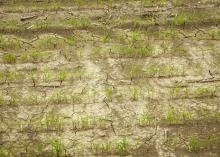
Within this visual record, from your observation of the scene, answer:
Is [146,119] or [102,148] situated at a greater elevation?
[146,119]

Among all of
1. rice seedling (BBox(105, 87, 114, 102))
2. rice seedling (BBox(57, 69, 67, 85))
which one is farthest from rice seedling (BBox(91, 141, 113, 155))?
rice seedling (BBox(57, 69, 67, 85))

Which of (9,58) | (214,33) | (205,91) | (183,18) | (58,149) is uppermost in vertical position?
(183,18)

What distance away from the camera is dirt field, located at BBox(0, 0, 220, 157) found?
4.40 meters

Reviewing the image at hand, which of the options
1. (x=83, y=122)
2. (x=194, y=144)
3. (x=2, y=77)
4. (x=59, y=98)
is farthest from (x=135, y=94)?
(x=2, y=77)

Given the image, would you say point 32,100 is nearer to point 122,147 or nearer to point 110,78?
point 110,78

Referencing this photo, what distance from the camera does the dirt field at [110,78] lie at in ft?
14.4

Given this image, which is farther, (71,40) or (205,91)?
(71,40)

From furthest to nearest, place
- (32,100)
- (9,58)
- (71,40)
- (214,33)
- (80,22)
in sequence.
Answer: (80,22) → (214,33) → (71,40) → (9,58) → (32,100)

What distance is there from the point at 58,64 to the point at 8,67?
563 mm

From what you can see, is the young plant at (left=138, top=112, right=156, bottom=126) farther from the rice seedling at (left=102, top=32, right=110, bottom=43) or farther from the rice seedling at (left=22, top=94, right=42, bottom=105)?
the rice seedling at (left=102, top=32, right=110, bottom=43)

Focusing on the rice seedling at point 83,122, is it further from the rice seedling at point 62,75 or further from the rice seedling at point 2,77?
the rice seedling at point 2,77

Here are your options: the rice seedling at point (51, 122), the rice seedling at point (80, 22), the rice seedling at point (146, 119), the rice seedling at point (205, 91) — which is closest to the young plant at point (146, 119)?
the rice seedling at point (146, 119)

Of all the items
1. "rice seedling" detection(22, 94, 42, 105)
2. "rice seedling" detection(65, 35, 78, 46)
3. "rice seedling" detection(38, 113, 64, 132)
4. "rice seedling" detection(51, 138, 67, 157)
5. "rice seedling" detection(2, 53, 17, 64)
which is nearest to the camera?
"rice seedling" detection(51, 138, 67, 157)

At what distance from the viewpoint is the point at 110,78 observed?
203 inches
